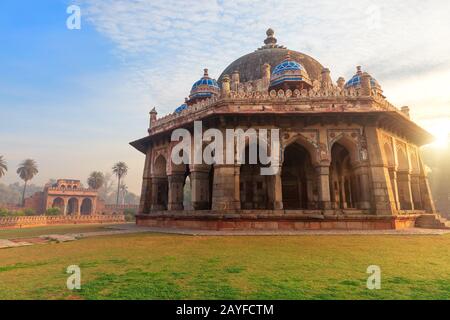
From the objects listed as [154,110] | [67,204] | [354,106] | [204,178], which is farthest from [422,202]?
[67,204]

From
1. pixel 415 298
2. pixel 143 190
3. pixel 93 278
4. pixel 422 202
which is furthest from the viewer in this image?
pixel 143 190

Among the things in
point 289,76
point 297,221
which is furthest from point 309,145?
point 289,76

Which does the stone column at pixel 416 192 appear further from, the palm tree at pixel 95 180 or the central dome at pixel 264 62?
the palm tree at pixel 95 180

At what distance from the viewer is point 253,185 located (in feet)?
59.6

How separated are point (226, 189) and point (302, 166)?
724cm

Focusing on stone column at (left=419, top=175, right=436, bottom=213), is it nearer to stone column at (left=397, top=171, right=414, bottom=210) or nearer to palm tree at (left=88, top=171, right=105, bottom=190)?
stone column at (left=397, top=171, right=414, bottom=210)

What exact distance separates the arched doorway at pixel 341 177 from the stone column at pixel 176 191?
9938 millimetres

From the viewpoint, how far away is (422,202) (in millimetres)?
18656

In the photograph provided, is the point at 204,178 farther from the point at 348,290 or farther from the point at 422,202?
the point at 422,202

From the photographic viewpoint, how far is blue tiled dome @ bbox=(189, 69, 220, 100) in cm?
2053

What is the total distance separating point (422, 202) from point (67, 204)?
60.2 meters

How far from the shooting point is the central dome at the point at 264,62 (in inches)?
909

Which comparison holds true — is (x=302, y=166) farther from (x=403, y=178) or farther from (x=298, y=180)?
(x=403, y=178)

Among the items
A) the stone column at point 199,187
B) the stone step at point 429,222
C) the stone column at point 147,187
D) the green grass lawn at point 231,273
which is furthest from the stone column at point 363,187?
the stone column at point 147,187
